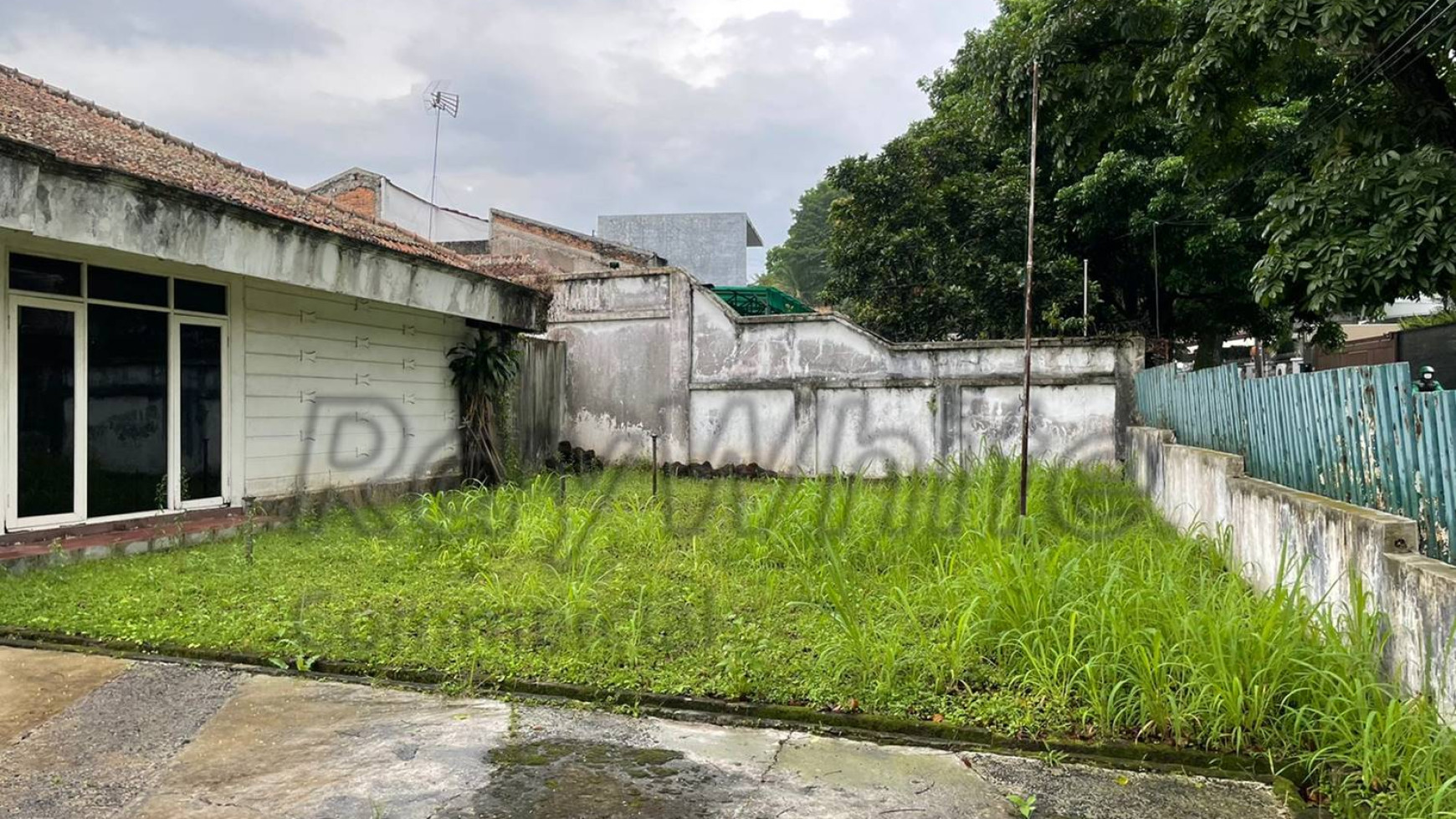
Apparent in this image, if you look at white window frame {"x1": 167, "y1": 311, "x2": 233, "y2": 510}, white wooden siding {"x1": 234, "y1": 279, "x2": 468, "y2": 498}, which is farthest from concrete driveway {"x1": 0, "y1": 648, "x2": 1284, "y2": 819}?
white wooden siding {"x1": 234, "y1": 279, "x2": 468, "y2": 498}

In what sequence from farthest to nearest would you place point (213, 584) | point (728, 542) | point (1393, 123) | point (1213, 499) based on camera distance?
point (1393, 123)
point (728, 542)
point (1213, 499)
point (213, 584)

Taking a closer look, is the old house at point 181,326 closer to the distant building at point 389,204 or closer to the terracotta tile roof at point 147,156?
the terracotta tile roof at point 147,156

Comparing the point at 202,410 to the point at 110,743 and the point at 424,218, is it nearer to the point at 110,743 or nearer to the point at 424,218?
the point at 110,743

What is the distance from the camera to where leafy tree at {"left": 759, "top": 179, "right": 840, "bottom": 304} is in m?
37.3

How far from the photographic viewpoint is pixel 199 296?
262 inches

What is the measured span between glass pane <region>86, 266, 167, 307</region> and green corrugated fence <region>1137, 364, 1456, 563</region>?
7513 millimetres

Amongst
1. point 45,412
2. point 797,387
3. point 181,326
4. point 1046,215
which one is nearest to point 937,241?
point 1046,215

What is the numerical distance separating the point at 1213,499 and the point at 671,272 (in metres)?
7.40

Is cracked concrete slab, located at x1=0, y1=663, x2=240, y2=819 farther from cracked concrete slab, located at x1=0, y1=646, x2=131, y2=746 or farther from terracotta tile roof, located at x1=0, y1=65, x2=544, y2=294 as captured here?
terracotta tile roof, located at x1=0, y1=65, x2=544, y2=294

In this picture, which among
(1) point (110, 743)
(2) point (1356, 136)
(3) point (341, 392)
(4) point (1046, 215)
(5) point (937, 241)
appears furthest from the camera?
(5) point (937, 241)

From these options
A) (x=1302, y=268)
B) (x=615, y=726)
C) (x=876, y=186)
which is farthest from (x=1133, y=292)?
(x=615, y=726)

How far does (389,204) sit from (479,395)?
8.02m

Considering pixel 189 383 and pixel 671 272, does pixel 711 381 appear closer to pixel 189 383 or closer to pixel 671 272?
pixel 671 272

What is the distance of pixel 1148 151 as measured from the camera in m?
11.4
